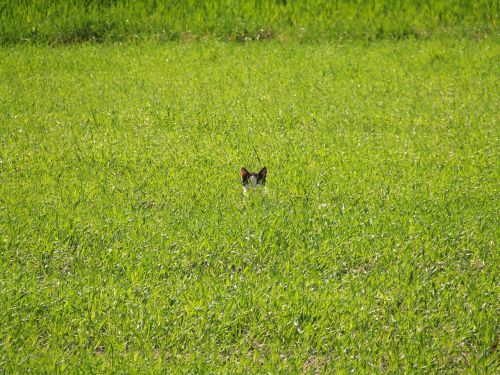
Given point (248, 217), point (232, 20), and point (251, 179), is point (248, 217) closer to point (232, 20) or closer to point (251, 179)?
point (251, 179)

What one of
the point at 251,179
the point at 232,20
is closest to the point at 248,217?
the point at 251,179

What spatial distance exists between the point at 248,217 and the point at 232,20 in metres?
6.99

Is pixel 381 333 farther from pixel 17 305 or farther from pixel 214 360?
pixel 17 305

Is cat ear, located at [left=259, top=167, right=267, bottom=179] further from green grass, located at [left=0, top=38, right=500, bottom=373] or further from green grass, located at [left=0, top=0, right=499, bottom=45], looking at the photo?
green grass, located at [left=0, top=0, right=499, bottom=45]

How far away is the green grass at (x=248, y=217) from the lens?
4.90 meters

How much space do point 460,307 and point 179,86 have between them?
19.8 ft

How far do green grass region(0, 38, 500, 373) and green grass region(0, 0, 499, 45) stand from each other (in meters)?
1.48

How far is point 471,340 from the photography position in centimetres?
500

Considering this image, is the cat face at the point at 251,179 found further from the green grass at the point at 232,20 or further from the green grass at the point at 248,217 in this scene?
the green grass at the point at 232,20

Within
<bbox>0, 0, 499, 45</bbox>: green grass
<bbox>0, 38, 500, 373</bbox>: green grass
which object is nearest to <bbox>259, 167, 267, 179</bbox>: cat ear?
<bbox>0, 38, 500, 373</bbox>: green grass

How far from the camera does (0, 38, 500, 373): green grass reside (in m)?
4.90

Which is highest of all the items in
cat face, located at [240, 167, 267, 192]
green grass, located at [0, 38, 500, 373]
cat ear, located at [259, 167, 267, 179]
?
cat ear, located at [259, 167, 267, 179]

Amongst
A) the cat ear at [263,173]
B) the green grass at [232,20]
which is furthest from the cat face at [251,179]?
the green grass at [232,20]

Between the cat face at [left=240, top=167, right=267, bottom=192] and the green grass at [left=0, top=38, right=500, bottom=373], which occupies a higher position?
the cat face at [left=240, top=167, right=267, bottom=192]
